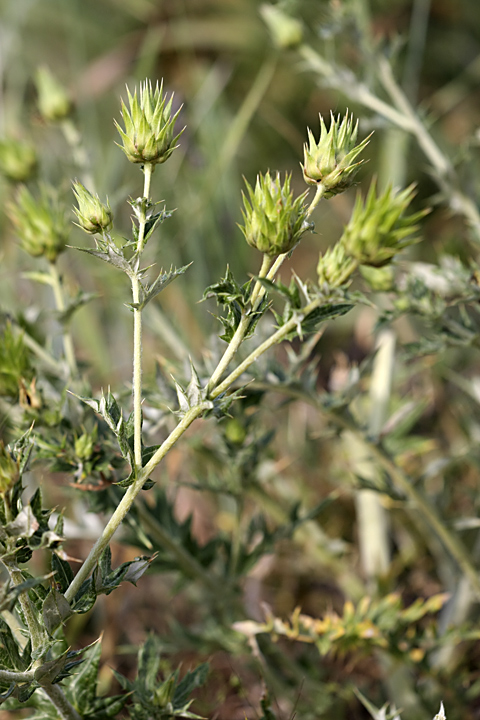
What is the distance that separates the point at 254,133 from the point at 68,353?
1.60 meters

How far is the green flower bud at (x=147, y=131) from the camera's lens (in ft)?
1.48

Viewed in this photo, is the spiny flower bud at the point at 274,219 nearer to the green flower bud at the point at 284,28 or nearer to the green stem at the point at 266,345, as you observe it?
the green stem at the point at 266,345

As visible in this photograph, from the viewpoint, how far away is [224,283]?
0.45m

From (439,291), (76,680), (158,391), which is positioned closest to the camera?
(76,680)

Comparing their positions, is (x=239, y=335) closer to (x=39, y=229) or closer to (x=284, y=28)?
(x=39, y=229)

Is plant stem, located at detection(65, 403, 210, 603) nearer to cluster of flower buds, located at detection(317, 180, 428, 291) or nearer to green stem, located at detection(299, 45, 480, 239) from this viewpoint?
cluster of flower buds, located at detection(317, 180, 428, 291)

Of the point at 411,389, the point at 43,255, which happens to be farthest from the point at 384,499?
the point at 43,255

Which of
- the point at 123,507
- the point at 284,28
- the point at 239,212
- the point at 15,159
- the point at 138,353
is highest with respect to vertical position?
the point at 284,28

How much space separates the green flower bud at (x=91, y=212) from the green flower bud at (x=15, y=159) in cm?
50

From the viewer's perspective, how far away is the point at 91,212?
0.45 meters

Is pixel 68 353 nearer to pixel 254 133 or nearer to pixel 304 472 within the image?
pixel 304 472

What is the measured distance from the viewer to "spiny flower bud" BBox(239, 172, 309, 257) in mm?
432

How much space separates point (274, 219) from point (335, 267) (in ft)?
0.19

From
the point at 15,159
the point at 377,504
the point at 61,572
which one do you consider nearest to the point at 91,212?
the point at 61,572
